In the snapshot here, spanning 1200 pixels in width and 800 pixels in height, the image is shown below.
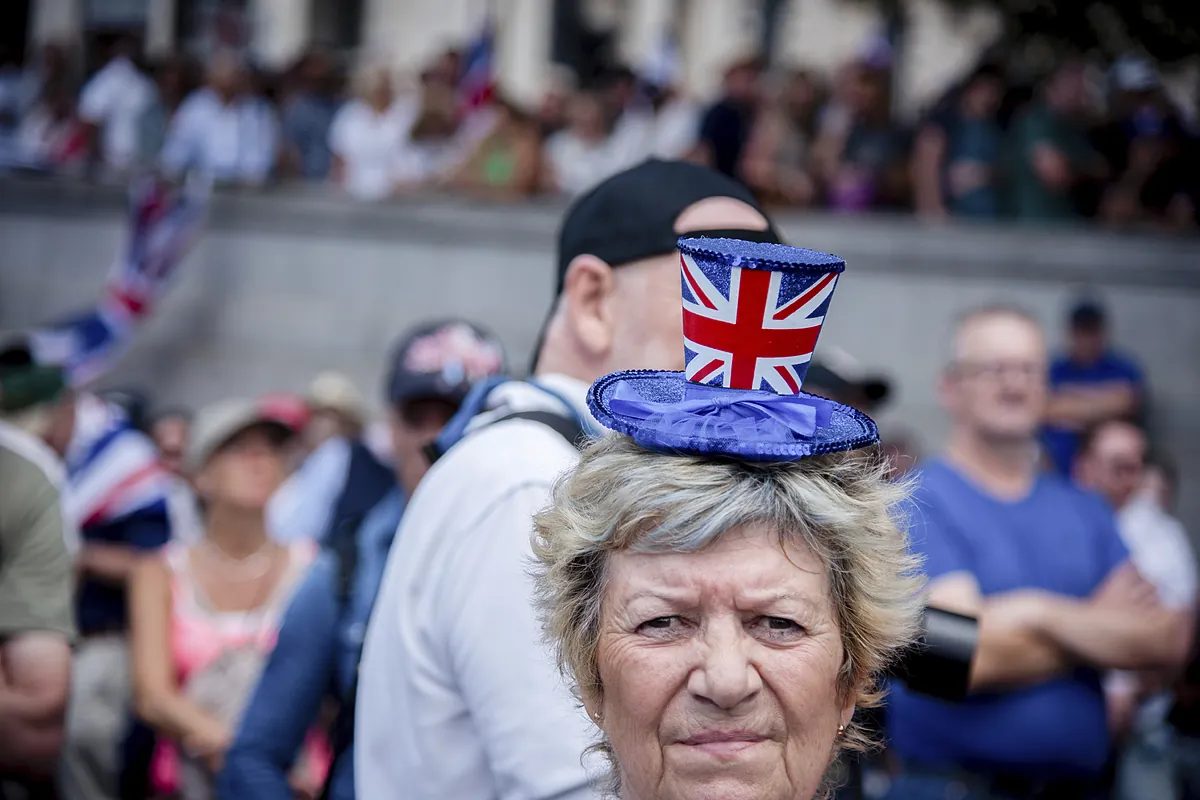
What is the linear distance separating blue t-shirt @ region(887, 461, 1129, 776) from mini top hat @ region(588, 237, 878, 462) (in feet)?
6.72

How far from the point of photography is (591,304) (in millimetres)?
2424

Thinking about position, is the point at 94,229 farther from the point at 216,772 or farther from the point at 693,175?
the point at 693,175

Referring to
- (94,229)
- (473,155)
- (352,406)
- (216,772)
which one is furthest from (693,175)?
(94,229)

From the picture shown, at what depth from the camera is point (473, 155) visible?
1280cm

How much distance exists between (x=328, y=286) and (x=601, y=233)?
10.7 meters

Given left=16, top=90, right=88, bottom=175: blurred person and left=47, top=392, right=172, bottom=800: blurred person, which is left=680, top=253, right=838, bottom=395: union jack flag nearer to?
left=47, top=392, right=172, bottom=800: blurred person

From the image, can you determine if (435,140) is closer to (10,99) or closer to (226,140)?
(226,140)

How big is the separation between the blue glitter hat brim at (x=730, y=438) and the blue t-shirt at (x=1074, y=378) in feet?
22.5

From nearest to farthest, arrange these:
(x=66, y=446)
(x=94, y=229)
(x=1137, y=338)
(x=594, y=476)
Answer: (x=594, y=476) < (x=66, y=446) < (x=1137, y=338) < (x=94, y=229)

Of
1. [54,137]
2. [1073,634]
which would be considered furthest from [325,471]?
[54,137]

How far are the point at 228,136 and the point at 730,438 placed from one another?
12808 mm

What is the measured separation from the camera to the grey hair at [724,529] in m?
1.76

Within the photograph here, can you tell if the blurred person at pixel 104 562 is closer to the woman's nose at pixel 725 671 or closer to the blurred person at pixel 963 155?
the woman's nose at pixel 725 671

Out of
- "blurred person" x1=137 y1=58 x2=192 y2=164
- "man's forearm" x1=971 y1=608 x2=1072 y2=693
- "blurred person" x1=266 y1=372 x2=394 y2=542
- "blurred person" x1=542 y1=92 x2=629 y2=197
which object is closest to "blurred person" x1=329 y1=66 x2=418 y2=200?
"blurred person" x1=542 y1=92 x2=629 y2=197
